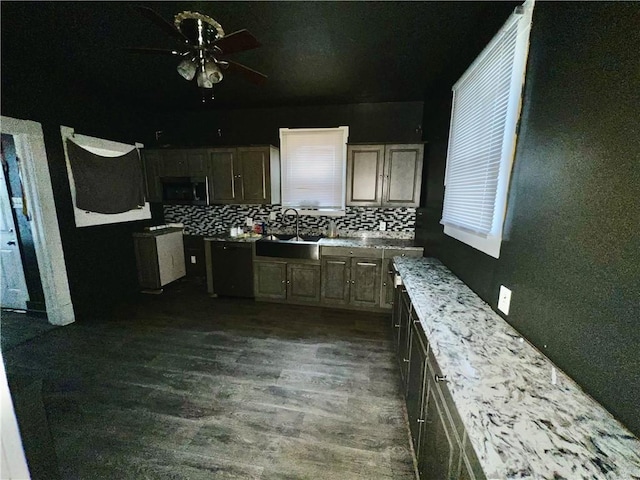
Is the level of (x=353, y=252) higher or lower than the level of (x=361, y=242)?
lower

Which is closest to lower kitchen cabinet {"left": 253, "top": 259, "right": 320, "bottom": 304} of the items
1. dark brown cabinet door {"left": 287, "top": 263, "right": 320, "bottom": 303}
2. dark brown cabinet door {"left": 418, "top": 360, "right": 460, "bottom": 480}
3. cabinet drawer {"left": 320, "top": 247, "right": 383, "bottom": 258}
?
dark brown cabinet door {"left": 287, "top": 263, "right": 320, "bottom": 303}

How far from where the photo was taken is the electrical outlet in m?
1.37

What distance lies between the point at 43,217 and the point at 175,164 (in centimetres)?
165

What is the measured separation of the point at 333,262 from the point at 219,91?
8.64ft

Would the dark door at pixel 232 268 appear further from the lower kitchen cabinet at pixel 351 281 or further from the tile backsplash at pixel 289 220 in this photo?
the lower kitchen cabinet at pixel 351 281

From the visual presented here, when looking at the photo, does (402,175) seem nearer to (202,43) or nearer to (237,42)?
(237,42)

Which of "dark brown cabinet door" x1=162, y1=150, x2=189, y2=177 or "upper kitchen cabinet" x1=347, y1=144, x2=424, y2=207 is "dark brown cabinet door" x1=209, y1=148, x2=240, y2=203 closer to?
"dark brown cabinet door" x1=162, y1=150, x2=189, y2=177

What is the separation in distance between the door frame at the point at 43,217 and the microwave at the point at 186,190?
1284 millimetres

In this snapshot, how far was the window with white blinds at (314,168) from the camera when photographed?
371cm

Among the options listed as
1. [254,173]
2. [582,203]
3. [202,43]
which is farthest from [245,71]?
[582,203]

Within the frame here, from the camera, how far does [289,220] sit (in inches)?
158

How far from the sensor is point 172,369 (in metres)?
2.23

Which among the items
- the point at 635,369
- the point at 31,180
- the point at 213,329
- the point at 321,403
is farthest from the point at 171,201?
the point at 635,369

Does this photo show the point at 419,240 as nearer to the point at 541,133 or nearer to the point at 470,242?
the point at 470,242
